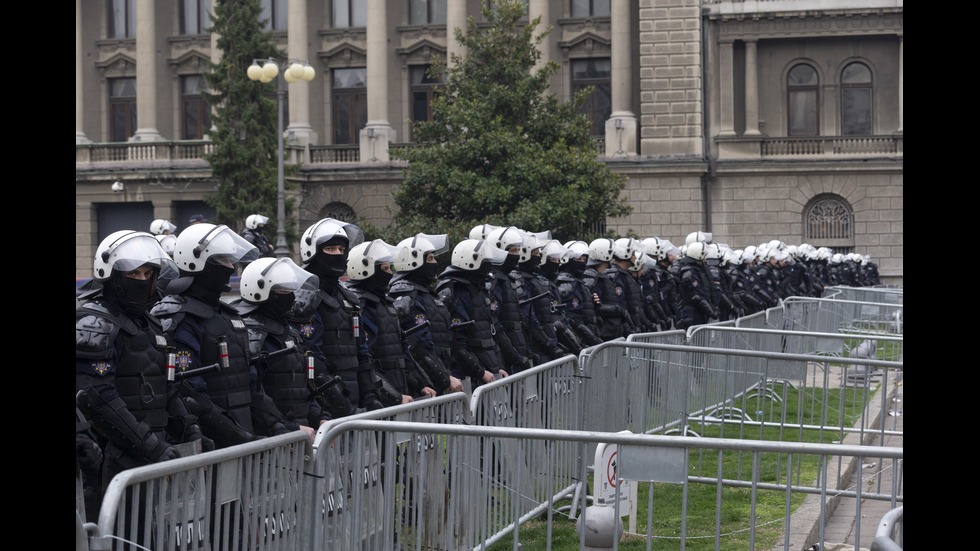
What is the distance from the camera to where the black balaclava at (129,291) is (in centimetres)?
590

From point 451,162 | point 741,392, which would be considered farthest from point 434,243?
point 451,162

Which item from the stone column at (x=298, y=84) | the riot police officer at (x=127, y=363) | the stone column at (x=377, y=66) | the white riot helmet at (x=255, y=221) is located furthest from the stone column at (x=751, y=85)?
the riot police officer at (x=127, y=363)

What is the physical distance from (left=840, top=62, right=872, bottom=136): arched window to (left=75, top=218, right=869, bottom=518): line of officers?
28.5 m

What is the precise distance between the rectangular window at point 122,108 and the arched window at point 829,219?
2350cm

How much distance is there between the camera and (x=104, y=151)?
40.8 meters

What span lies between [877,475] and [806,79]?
118 ft

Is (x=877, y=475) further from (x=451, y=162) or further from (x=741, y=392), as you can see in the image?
(x=451, y=162)

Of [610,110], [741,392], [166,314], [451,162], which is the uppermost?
[610,110]

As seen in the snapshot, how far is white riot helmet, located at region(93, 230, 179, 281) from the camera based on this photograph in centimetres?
587

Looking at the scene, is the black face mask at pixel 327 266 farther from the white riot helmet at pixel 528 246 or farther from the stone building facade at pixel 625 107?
the stone building facade at pixel 625 107

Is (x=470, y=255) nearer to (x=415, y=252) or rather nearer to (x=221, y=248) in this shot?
(x=415, y=252)

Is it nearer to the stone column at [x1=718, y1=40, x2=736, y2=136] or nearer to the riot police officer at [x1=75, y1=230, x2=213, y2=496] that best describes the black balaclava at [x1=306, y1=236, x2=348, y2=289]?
the riot police officer at [x1=75, y1=230, x2=213, y2=496]

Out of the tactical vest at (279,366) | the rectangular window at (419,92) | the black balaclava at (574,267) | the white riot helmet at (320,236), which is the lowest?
the tactical vest at (279,366)

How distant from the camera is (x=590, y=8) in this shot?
41062mm
